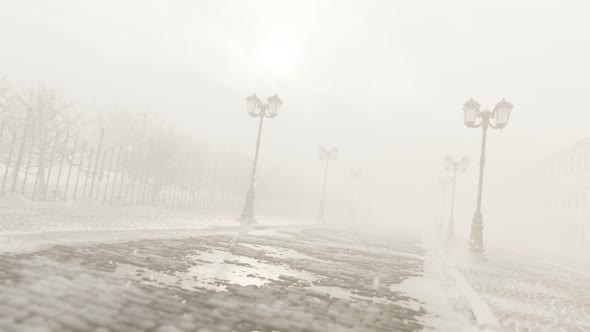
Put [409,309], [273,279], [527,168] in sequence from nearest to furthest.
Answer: [409,309]
[273,279]
[527,168]

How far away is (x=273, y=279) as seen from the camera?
4672 millimetres

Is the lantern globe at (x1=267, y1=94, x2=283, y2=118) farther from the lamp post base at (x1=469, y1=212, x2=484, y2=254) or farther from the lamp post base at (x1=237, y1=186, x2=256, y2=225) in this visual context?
the lamp post base at (x1=469, y1=212, x2=484, y2=254)

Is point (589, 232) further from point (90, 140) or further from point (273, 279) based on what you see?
point (90, 140)

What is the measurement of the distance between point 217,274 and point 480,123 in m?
15.0

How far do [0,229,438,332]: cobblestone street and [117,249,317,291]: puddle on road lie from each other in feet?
0.04

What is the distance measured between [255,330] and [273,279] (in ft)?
7.13

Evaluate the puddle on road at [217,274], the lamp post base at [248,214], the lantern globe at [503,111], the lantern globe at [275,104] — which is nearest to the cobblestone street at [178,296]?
the puddle on road at [217,274]

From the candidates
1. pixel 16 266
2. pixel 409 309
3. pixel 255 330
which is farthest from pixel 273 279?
pixel 16 266

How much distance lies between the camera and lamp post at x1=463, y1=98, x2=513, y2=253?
14.6 m

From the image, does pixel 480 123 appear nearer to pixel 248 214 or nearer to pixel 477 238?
pixel 477 238

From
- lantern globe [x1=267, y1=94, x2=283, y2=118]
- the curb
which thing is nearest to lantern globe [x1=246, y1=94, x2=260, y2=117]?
A: lantern globe [x1=267, y1=94, x2=283, y2=118]

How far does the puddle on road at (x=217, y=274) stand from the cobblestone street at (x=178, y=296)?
0.01 metres

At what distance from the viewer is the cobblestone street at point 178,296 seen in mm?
2371

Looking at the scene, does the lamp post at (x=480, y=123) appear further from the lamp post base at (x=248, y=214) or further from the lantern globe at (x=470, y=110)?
the lamp post base at (x=248, y=214)
